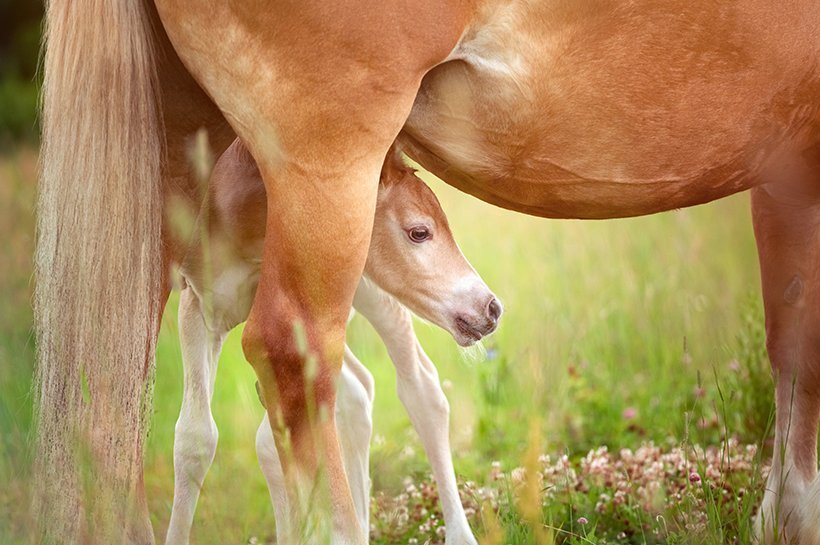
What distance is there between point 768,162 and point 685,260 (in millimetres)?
3873

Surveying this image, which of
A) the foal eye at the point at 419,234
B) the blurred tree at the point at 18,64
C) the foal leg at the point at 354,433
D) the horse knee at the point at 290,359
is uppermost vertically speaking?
the blurred tree at the point at 18,64

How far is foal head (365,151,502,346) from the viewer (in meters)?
3.46

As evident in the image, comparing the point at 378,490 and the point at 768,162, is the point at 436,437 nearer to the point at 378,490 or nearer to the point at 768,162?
the point at 378,490

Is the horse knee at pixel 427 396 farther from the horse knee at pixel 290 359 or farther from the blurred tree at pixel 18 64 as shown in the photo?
the blurred tree at pixel 18 64

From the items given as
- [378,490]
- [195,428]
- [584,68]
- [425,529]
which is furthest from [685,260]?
[584,68]

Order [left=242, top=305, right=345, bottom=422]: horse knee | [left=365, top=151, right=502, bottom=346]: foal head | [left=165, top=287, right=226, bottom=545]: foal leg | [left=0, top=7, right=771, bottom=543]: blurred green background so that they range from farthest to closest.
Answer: [left=0, top=7, right=771, bottom=543]: blurred green background, [left=165, top=287, right=226, bottom=545]: foal leg, [left=365, top=151, right=502, bottom=346]: foal head, [left=242, top=305, right=345, bottom=422]: horse knee

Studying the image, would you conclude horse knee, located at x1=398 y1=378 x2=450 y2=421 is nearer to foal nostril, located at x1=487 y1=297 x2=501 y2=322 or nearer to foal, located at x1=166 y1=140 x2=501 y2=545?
foal, located at x1=166 y1=140 x2=501 y2=545

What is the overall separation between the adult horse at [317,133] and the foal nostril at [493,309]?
0.52 m

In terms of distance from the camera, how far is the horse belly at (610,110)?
8.57ft

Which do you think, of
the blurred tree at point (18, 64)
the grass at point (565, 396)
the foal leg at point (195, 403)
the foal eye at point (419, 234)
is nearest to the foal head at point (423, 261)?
the foal eye at point (419, 234)

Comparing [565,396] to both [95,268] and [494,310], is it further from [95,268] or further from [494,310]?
[95,268]

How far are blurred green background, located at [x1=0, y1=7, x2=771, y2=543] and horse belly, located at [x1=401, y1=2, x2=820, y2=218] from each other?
2.06 ft

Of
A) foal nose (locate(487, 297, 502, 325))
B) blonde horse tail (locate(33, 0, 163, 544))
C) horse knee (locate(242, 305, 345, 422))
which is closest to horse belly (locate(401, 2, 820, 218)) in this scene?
foal nose (locate(487, 297, 502, 325))

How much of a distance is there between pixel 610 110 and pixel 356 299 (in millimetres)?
1442
